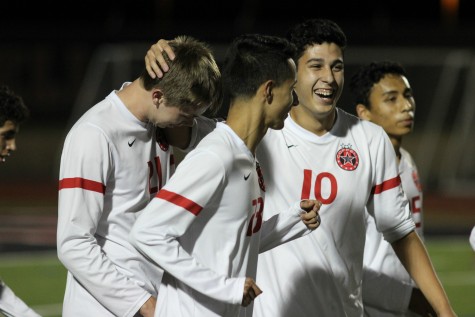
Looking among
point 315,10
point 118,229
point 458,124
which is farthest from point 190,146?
point 315,10

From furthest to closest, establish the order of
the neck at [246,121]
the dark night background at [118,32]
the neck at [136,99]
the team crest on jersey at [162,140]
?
1. the dark night background at [118,32]
2. the team crest on jersey at [162,140]
3. the neck at [136,99]
4. the neck at [246,121]

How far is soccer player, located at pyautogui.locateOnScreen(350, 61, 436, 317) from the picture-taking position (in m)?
5.13

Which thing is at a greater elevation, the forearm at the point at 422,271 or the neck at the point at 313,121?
the neck at the point at 313,121

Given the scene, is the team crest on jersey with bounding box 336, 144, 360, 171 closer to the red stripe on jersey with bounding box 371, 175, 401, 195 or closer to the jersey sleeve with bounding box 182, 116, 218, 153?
the red stripe on jersey with bounding box 371, 175, 401, 195

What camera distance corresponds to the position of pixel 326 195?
14.3ft

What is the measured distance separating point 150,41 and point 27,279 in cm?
769

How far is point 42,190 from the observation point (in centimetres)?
1975

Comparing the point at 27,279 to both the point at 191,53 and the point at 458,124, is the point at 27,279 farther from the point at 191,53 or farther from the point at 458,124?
the point at 458,124

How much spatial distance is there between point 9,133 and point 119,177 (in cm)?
102

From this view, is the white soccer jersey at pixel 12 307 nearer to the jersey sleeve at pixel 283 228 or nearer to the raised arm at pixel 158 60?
the jersey sleeve at pixel 283 228

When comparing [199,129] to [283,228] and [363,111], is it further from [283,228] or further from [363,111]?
[363,111]

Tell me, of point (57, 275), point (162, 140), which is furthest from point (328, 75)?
point (57, 275)

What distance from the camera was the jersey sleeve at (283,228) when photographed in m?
3.79

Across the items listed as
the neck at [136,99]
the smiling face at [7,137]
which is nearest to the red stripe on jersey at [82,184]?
the neck at [136,99]
